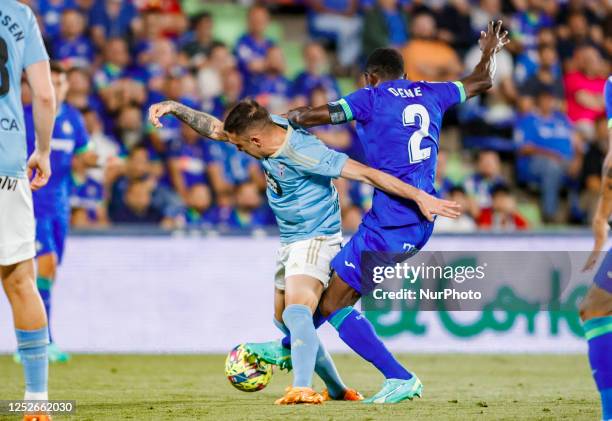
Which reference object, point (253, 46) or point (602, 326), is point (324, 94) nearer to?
point (253, 46)

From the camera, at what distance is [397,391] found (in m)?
7.12

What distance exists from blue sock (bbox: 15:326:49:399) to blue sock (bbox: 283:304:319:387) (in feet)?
5.46

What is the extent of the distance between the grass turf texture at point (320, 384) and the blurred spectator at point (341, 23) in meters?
5.64

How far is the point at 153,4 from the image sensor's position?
1504 centimetres

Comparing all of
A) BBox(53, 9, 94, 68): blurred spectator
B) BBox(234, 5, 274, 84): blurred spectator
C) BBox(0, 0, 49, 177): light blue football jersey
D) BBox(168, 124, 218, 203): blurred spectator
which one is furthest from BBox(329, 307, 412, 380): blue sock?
→ BBox(234, 5, 274, 84): blurred spectator

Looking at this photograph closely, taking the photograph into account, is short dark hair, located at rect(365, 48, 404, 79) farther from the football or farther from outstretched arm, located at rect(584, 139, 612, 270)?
outstretched arm, located at rect(584, 139, 612, 270)

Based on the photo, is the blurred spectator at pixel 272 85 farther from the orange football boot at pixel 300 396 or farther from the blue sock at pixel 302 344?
the orange football boot at pixel 300 396

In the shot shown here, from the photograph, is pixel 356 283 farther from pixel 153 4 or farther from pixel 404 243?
pixel 153 4

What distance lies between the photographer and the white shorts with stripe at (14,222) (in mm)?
5719

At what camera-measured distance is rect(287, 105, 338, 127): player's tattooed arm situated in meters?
7.08

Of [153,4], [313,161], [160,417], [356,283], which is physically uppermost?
[153,4]

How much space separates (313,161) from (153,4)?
8785 mm

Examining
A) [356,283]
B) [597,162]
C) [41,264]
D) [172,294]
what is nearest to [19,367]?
[41,264]

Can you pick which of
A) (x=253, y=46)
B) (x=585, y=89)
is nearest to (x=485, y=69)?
(x=253, y=46)
